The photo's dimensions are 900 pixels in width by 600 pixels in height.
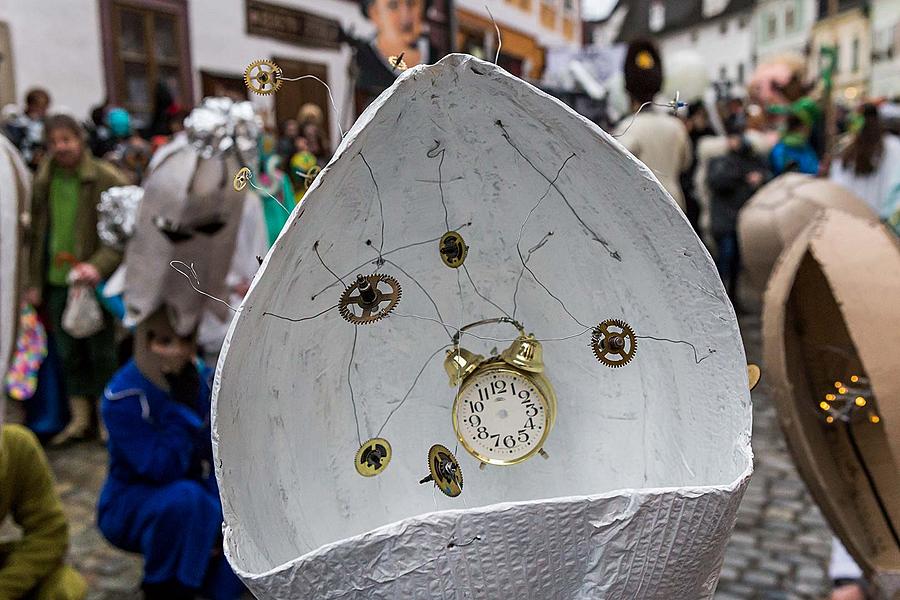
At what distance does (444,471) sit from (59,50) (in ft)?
22.9

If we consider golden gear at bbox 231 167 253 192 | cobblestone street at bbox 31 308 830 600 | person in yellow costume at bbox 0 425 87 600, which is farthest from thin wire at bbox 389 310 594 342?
cobblestone street at bbox 31 308 830 600

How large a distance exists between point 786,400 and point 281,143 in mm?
5288

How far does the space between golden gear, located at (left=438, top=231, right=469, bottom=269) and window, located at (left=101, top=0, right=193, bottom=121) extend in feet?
22.4

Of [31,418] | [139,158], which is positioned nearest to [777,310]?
[31,418]

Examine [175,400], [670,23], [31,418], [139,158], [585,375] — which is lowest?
[31,418]

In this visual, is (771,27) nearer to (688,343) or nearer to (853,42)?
(853,42)

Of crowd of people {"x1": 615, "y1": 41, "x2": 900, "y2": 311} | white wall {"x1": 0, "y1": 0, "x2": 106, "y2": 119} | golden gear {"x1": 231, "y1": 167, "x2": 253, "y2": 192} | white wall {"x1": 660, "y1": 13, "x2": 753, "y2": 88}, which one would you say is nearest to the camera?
golden gear {"x1": 231, "y1": 167, "x2": 253, "y2": 192}

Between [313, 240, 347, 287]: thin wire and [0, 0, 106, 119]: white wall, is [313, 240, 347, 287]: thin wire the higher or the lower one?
the lower one

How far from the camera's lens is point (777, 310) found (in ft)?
6.28

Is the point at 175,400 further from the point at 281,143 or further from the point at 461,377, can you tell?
the point at 281,143

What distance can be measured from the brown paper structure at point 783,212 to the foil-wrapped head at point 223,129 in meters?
1.99

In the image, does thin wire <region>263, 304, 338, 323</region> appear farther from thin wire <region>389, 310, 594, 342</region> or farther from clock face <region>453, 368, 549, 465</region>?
clock face <region>453, 368, 549, 465</region>

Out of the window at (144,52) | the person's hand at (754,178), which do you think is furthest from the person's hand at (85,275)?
the person's hand at (754,178)

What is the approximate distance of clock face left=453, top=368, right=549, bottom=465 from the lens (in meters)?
1.54
